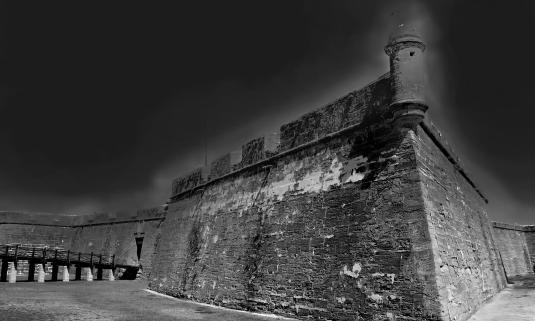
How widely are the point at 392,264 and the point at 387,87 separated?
3588mm

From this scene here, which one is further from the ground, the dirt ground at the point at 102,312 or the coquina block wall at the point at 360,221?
the coquina block wall at the point at 360,221

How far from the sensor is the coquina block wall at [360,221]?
704 cm

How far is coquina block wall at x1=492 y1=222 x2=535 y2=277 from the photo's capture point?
20.5 meters

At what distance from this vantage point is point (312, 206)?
941 centimetres

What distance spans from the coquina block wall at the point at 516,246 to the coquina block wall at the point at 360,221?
9.10m

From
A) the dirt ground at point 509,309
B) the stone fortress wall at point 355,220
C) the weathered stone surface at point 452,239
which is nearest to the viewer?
the weathered stone surface at point 452,239

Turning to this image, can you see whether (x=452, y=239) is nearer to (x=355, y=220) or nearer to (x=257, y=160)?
(x=355, y=220)

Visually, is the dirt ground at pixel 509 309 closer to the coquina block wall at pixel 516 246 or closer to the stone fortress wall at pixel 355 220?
the stone fortress wall at pixel 355 220

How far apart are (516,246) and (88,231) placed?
30.9 metres

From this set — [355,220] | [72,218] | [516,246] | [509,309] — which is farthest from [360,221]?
[72,218]

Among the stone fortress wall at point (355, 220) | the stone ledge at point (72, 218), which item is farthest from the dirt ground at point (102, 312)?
the stone ledge at point (72, 218)

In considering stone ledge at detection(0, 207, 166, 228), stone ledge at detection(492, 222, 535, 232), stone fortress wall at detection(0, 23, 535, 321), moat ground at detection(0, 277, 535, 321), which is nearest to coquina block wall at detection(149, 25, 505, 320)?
stone fortress wall at detection(0, 23, 535, 321)

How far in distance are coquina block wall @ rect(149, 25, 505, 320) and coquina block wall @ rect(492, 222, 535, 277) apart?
29.9 ft

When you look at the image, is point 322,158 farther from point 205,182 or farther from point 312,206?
point 205,182
